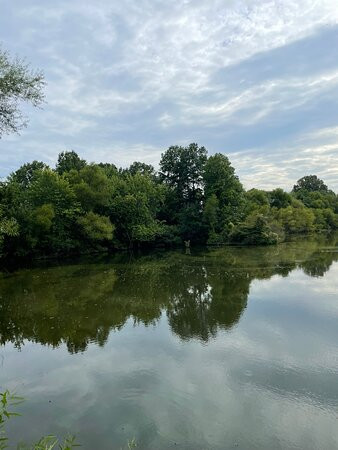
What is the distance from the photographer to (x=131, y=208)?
40.9m

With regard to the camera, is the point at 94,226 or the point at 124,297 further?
the point at 94,226

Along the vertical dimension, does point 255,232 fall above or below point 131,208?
below

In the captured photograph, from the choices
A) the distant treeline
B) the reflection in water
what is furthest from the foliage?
the reflection in water

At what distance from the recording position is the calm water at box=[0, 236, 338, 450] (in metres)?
6.24

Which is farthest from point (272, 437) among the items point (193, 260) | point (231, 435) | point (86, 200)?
point (86, 200)

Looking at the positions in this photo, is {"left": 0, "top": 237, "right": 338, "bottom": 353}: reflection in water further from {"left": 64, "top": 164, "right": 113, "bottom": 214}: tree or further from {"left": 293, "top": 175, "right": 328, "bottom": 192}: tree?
{"left": 293, "top": 175, "right": 328, "bottom": 192}: tree

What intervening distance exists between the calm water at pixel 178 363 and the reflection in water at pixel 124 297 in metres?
0.09

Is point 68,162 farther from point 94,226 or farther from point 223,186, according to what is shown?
point 223,186

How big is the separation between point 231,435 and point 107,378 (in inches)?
137

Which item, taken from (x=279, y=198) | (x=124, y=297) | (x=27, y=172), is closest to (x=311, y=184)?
(x=279, y=198)

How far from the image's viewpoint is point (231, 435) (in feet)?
19.6

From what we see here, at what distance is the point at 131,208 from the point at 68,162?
507 inches

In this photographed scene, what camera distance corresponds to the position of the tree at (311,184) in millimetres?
99188

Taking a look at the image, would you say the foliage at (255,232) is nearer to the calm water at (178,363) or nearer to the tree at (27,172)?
the calm water at (178,363)
